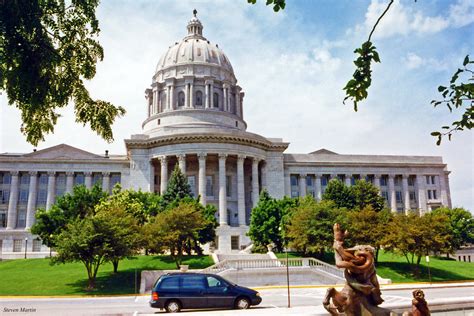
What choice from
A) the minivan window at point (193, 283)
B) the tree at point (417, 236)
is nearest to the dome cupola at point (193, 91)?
the tree at point (417, 236)

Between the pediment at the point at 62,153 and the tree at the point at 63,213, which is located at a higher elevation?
the pediment at the point at 62,153

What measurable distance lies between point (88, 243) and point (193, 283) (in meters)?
16.8

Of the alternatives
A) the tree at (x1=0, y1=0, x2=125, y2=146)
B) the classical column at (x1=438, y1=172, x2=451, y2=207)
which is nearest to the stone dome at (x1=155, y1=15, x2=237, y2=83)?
the classical column at (x1=438, y1=172, x2=451, y2=207)

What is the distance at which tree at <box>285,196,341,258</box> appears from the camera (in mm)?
43781

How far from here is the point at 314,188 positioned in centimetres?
7881

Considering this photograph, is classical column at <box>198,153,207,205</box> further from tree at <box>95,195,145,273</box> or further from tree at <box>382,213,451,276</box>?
tree at <box>382,213,451,276</box>

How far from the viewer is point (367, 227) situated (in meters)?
45.4

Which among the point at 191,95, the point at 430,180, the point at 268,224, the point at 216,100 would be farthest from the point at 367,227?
the point at 216,100

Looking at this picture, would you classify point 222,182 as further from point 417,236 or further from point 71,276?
point 417,236

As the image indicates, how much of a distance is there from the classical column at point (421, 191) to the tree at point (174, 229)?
50.6m

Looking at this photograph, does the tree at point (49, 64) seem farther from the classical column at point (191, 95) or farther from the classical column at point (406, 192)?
the classical column at point (406, 192)

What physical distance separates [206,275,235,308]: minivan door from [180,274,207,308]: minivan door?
0.76 feet

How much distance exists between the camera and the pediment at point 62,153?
7256 cm

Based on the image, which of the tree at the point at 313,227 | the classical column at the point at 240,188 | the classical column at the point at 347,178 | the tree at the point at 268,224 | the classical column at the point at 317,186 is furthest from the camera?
the classical column at the point at 347,178
